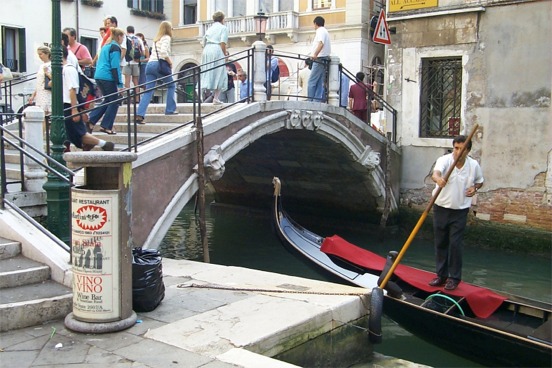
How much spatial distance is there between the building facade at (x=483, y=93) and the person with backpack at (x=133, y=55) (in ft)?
14.0

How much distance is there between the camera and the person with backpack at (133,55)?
837cm

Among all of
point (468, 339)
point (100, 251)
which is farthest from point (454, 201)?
point (100, 251)

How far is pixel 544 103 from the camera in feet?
28.7

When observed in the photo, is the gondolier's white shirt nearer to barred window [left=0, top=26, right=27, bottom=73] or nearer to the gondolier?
the gondolier

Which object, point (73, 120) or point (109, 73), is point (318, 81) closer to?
point (109, 73)

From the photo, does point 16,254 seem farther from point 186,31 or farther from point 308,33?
point 186,31

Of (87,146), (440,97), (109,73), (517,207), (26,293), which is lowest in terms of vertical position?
(517,207)

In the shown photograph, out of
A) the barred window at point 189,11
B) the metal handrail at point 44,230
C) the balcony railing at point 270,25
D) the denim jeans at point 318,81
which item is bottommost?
the metal handrail at point 44,230

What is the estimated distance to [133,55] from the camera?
27.6 ft

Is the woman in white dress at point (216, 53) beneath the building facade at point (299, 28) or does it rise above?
beneath

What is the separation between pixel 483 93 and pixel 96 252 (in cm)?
752

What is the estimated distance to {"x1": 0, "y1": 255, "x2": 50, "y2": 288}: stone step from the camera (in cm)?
387

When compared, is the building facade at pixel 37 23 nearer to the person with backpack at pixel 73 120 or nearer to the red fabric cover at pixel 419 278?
the person with backpack at pixel 73 120

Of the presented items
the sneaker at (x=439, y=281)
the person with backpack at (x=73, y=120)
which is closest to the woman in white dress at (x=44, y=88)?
the person with backpack at (x=73, y=120)
